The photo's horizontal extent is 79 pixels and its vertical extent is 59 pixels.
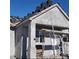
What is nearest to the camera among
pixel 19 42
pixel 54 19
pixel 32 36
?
pixel 19 42

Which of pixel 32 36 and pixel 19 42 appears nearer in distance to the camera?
pixel 19 42

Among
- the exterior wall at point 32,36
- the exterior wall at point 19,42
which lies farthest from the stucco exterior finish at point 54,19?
the exterior wall at point 19,42

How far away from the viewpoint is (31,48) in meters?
3.73

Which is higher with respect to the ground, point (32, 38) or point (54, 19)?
point (54, 19)

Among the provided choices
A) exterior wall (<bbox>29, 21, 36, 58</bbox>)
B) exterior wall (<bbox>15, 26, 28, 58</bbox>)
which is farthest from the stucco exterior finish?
exterior wall (<bbox>15, 26, 28, 58</bbox>)

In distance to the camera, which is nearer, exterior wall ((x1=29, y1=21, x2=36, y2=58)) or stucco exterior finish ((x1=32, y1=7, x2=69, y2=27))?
stucco exterior finish ((x1=32, y1=7, x2=69, y2=27))

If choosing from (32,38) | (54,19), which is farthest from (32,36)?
(54,19)

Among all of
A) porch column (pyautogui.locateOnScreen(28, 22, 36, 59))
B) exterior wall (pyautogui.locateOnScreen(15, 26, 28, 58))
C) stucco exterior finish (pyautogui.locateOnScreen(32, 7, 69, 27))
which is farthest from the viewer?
porch column (pyautogui.locateOnScreen(28, 22, 36, 59))

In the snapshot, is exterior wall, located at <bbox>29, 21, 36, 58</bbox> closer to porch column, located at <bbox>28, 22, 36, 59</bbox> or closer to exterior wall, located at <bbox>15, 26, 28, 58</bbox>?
porch column, located at <bbox>28, 22, 36, 59</bbox>

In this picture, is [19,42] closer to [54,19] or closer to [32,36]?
[54,19]

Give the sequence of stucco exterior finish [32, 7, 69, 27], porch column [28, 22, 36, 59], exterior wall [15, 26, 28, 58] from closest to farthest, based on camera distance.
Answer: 1. exterior wall [15, 26, 28, 58]
2. stucco exterior finish [32, 7, 69, 27]
3. porch column [28, 22, 36, 59]
